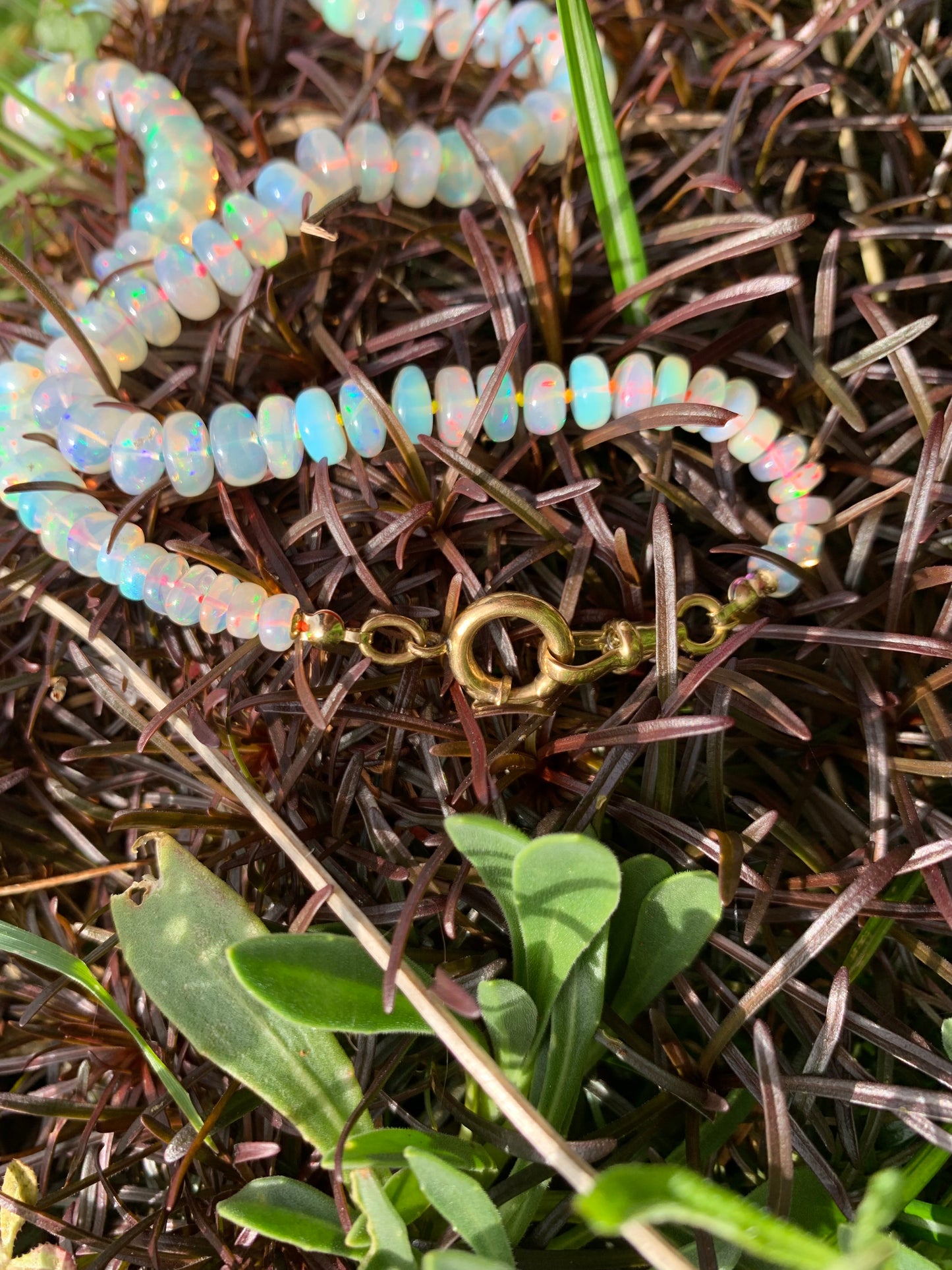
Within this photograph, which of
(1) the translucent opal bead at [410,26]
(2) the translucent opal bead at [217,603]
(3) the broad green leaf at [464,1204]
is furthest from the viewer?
(1) the translucent opal bead at [410,26]

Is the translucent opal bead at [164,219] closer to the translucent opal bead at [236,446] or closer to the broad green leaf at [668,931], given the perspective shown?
the translucent opal bead at [236,446]

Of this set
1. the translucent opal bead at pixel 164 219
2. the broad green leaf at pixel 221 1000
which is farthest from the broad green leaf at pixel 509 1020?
the translucent opal bead at pixel 164 219

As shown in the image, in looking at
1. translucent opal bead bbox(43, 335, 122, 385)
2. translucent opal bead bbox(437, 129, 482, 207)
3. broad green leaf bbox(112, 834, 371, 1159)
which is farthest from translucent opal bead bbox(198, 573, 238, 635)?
translucent opal bead bbox(437, 129, 482, 207)

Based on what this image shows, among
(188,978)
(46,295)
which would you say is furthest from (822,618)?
(46,295)

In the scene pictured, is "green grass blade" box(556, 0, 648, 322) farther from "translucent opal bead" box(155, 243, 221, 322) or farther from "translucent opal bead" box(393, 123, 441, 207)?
"translucent opal bead" box(155, 243, 221, 322)

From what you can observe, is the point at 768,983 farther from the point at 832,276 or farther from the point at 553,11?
the point at 553,11

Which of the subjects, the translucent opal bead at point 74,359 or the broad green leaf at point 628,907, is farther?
the translucent opal bead at point 74,359
